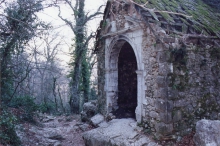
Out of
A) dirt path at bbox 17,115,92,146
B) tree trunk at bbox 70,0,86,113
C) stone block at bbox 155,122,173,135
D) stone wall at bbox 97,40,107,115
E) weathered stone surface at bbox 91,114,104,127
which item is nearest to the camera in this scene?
stone block at bbox 155,122,173,135

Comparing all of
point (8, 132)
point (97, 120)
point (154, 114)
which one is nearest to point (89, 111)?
point (97, 120)

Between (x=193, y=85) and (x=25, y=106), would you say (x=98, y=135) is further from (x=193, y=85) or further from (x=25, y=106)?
(x=25, y=106)

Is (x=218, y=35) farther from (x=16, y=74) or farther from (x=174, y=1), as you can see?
(x=16, y=74)

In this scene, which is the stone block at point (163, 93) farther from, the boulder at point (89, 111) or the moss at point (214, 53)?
the boulder at point (89, 111)

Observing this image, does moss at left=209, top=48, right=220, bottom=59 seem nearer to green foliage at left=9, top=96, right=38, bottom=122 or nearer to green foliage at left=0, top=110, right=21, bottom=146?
green foliage at left=0, top=110, right=21, bottom=146

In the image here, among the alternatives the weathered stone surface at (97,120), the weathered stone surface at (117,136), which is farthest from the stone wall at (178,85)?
the weathered stone surface at (97,120)

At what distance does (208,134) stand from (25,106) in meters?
6.98

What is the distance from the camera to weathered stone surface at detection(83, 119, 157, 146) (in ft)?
17.9

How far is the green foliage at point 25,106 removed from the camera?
8.03 m

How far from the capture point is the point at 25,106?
872cm

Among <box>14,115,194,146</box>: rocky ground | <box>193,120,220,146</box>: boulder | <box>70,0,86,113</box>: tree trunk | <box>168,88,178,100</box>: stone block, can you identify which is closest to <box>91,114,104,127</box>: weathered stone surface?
<box>14,115,194,146</box>: rocky ground

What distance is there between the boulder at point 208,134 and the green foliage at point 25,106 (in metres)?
6.07

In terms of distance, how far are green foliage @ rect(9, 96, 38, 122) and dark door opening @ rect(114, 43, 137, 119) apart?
3544 mm

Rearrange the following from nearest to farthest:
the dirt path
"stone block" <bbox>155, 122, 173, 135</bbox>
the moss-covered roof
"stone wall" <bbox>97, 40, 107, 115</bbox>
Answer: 1. "stone block" <bbox>155, 122, 173, 135</bbox>
2. the moss-covered roof
3. the dirt path
4. "stone wall" <bbox>97, 40, 107, 115</bbox>
